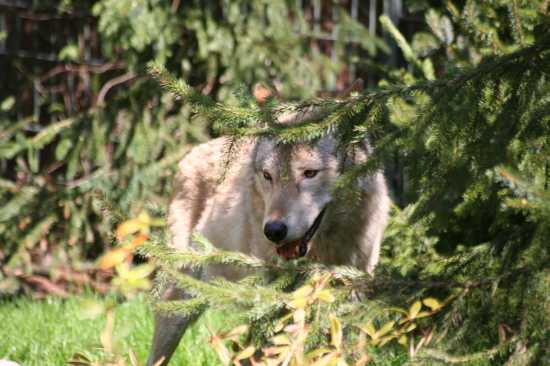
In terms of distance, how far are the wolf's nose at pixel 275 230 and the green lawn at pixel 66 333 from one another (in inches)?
28.9

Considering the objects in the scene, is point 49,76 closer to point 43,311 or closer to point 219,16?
point 219,16

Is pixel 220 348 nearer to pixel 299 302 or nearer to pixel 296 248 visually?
pixel 299 302

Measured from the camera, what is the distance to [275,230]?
9.75 ft

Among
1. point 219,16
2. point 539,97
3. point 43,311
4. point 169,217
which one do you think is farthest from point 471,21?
point 43,311

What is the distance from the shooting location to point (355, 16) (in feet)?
22.6

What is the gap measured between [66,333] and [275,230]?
1803mm

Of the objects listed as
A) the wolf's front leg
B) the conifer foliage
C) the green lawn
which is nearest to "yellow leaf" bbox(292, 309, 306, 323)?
the conifer foliage

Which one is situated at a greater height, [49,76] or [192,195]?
[49,76]

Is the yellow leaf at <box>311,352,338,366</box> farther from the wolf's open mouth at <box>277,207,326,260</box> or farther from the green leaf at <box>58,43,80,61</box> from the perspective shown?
the green leaf at <box>58,43,80,61</box>

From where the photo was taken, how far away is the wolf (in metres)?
3.09

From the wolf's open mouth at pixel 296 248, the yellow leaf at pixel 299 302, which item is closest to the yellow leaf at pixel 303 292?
the yellow leaf at pixel 299 302

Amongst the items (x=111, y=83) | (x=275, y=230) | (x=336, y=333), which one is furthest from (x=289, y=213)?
(x=111, y=83)

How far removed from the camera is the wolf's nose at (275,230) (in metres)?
2.97

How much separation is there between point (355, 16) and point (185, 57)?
1.95 meters
